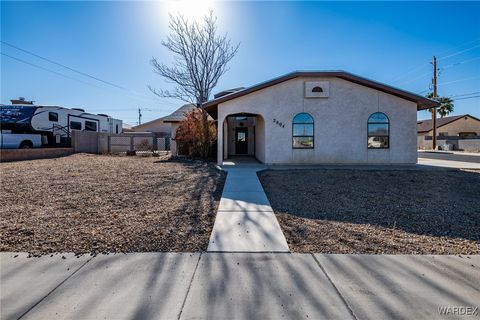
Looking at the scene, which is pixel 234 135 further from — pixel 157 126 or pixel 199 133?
pixel 157 126

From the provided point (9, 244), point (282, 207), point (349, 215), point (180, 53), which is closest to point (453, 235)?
point (349, 215)

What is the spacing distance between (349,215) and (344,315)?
3.33 m

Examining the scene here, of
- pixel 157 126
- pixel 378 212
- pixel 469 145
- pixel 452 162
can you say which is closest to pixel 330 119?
pixel 378 212

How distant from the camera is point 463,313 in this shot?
2.60 m

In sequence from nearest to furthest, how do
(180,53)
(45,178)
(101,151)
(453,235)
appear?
(453,235) < (45,178) < (180,53) < (101,151)

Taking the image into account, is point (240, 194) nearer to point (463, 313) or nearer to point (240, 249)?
point (240, 249)

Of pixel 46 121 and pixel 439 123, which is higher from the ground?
pixel 439 123

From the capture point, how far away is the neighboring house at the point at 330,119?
13.2m

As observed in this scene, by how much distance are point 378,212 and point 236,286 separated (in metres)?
4.10

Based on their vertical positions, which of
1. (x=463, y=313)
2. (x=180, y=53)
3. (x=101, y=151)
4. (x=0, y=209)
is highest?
(x=180, y=53)

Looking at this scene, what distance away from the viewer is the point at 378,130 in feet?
44.0

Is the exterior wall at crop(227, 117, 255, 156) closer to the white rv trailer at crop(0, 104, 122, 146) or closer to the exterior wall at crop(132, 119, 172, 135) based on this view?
the white rv trailer at crop(0, 104, 122, 146)

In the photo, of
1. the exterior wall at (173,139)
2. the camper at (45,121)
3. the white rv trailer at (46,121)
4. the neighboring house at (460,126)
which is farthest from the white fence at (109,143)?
the neighboring house at (460,126)

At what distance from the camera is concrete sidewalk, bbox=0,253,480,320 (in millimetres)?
2631
